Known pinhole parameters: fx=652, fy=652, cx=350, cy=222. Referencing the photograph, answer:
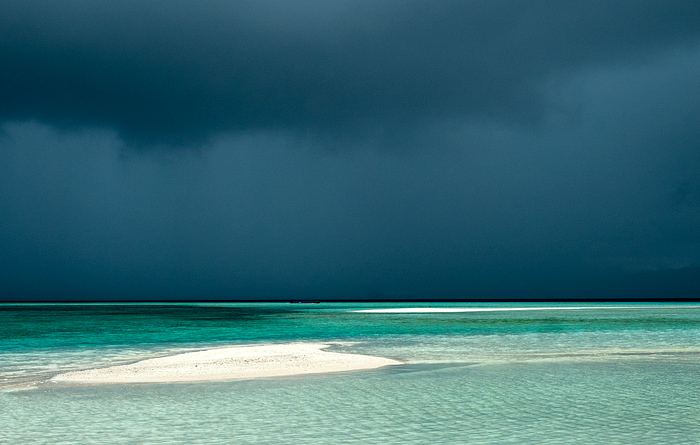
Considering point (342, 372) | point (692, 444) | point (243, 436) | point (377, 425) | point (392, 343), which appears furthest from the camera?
point (392, 343)

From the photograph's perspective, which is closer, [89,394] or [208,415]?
[208,415]

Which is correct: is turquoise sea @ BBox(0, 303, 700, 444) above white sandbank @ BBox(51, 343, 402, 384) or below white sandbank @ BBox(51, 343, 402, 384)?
below

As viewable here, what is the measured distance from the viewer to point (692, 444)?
37.2 ft

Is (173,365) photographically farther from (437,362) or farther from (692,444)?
(692,444)

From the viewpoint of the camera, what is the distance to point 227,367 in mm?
24125

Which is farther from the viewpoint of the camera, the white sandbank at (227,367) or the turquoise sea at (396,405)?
the white sandbank at (227,367)

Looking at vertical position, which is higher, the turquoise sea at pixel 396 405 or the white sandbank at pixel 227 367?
the white sandbank at pixel 227 367

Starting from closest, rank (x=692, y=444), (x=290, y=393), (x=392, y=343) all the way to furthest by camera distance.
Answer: (x=692, y=444)
(x=290, y=393)
(x=392, y=343)

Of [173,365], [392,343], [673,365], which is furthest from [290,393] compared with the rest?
[392,343]

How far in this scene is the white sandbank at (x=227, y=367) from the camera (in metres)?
21.6

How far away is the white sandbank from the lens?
21594 millimetres

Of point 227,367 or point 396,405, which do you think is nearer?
point 396,405

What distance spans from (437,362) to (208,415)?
13.3 metres

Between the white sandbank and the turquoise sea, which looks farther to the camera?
the white sandbank
